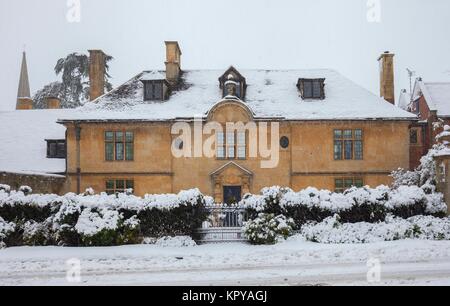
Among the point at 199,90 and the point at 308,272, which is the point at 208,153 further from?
the point at 308,272

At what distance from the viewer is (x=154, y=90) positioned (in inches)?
1097

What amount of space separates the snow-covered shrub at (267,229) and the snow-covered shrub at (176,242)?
2092 millimetres

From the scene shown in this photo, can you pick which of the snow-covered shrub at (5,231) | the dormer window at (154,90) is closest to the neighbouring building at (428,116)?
the dormer window at (154,90)

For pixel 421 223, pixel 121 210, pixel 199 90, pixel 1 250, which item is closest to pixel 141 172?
pixel 199 90

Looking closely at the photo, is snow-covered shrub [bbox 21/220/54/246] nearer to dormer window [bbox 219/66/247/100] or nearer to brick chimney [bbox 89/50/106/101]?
dormer window [bbox 219/66/247/100]

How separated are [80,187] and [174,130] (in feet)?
20.9

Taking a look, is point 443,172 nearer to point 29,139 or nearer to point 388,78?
point 388,78

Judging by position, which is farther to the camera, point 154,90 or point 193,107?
point 154,90

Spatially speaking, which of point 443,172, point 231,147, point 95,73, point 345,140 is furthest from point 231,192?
point 95,73

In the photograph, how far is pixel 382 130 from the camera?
85.9 ft

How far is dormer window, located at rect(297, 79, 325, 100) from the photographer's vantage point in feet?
91.4

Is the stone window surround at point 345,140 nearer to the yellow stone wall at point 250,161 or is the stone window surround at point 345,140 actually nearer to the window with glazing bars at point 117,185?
the yellow stone wall at point 250,161

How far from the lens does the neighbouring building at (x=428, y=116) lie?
97.3ft

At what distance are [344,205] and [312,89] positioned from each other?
1208 cm
